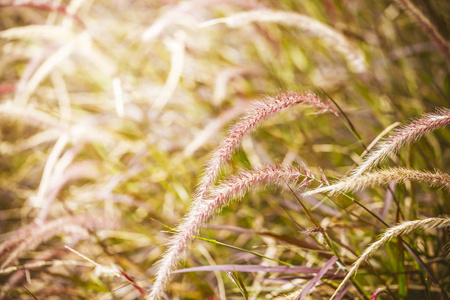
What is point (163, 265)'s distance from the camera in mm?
628

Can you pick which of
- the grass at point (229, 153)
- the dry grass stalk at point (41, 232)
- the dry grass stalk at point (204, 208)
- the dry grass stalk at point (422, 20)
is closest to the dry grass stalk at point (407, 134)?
the grass at point (229, 153)

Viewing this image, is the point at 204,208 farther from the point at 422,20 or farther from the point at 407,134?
the point at 422,20

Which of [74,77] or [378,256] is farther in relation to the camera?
[74,77]

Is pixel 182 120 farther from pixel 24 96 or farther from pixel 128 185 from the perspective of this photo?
pixel 24 96

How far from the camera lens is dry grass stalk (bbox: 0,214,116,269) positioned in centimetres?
90

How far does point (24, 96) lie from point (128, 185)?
60 centimetres

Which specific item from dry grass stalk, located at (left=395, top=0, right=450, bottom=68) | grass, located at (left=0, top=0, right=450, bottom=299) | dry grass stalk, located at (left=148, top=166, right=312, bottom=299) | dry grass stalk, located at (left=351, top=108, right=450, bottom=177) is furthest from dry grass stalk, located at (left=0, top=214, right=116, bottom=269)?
dry grass stalk, located at (left=395, top=0, right=450, bottom=68)

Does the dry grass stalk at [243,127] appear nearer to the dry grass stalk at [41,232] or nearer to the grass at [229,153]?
the grass at [229,153]

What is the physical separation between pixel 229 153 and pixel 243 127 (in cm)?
7

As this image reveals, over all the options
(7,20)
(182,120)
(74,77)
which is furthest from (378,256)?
(7,20)

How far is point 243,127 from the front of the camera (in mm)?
650

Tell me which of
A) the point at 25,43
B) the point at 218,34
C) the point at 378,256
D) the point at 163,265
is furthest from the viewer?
the point at 25,43

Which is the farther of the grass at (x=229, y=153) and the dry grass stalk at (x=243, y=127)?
the grass at (x=229, y=153)

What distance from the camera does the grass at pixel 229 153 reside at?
0.83 metres
